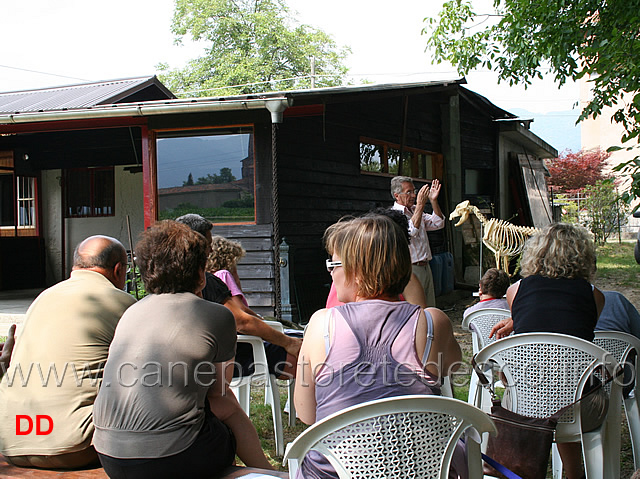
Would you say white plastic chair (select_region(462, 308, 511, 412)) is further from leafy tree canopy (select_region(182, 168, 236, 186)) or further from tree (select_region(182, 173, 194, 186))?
tree (select_region(182, 173, 194, 186))

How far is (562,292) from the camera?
2.85 m

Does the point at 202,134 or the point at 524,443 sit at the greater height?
the point at 202,134

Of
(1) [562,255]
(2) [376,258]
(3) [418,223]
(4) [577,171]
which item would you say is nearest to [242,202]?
(3) [418,223]

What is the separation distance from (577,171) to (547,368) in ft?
97.2

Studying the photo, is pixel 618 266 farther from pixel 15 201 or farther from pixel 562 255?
pixel 15 201

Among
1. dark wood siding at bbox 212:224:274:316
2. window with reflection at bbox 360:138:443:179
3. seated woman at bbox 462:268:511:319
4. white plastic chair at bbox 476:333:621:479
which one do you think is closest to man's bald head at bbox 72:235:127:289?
white plastic chair at bbox 476:333:621:479

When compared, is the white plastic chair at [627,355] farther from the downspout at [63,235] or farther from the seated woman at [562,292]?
the downspout at [63,235]

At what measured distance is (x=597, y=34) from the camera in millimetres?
6410

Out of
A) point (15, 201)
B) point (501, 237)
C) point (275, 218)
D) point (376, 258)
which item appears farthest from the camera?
point (15, 201)

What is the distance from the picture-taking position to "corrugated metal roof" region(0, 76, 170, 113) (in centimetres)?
1050

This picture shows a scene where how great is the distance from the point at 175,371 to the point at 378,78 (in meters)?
40.9

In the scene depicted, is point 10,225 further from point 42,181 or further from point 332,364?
point 332,364

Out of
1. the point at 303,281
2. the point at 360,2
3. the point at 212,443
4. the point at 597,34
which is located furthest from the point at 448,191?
the point at 360,2

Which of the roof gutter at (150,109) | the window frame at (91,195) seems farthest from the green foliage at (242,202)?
the window frame at (91,195)
